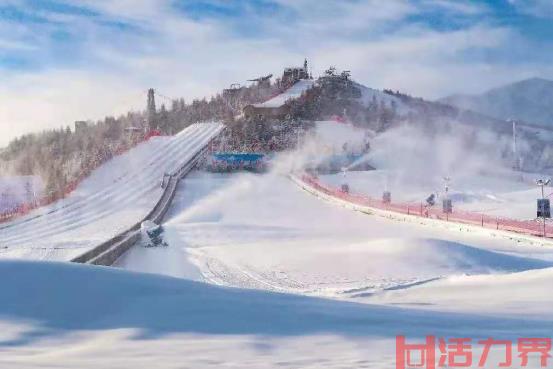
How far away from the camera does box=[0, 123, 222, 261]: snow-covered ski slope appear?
2631cm

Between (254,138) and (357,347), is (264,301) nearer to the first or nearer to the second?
(357,347)

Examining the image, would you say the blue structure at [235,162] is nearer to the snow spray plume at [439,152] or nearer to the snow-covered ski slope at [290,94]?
the snow spray plume at [439,152]

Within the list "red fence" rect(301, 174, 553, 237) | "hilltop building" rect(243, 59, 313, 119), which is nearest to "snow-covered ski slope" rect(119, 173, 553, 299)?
"red fence" rect(301, 174, 553, 237)

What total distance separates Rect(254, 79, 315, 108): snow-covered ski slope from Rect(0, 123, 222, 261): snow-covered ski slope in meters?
16.6

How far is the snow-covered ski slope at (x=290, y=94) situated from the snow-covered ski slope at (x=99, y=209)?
1662cm

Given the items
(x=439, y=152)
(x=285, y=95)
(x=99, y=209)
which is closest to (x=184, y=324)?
(x=99, y=209)

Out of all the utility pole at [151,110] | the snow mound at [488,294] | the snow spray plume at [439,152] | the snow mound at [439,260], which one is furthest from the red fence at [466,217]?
the utility pole at [151,110]

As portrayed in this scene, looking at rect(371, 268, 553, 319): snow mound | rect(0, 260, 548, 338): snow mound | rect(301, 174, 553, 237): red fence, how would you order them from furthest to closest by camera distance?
rect(301, 174, 553, 237): red fence < rect(371, 268, 553, 319): snow mound < rect(0, 260, 548, 338): snow mound

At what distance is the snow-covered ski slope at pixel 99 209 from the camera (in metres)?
26.3

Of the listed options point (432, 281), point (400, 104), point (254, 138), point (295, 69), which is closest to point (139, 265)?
point (432, 281)

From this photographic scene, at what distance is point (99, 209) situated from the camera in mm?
36156

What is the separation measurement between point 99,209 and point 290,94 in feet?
153

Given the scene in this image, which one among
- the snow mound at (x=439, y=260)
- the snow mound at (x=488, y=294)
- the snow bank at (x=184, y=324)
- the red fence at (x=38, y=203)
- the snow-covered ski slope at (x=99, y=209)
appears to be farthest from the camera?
the red fence at (x=38, y=203)

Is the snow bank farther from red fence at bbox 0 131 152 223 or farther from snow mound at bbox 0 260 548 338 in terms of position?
red fence at bbox 0 131 152 223
